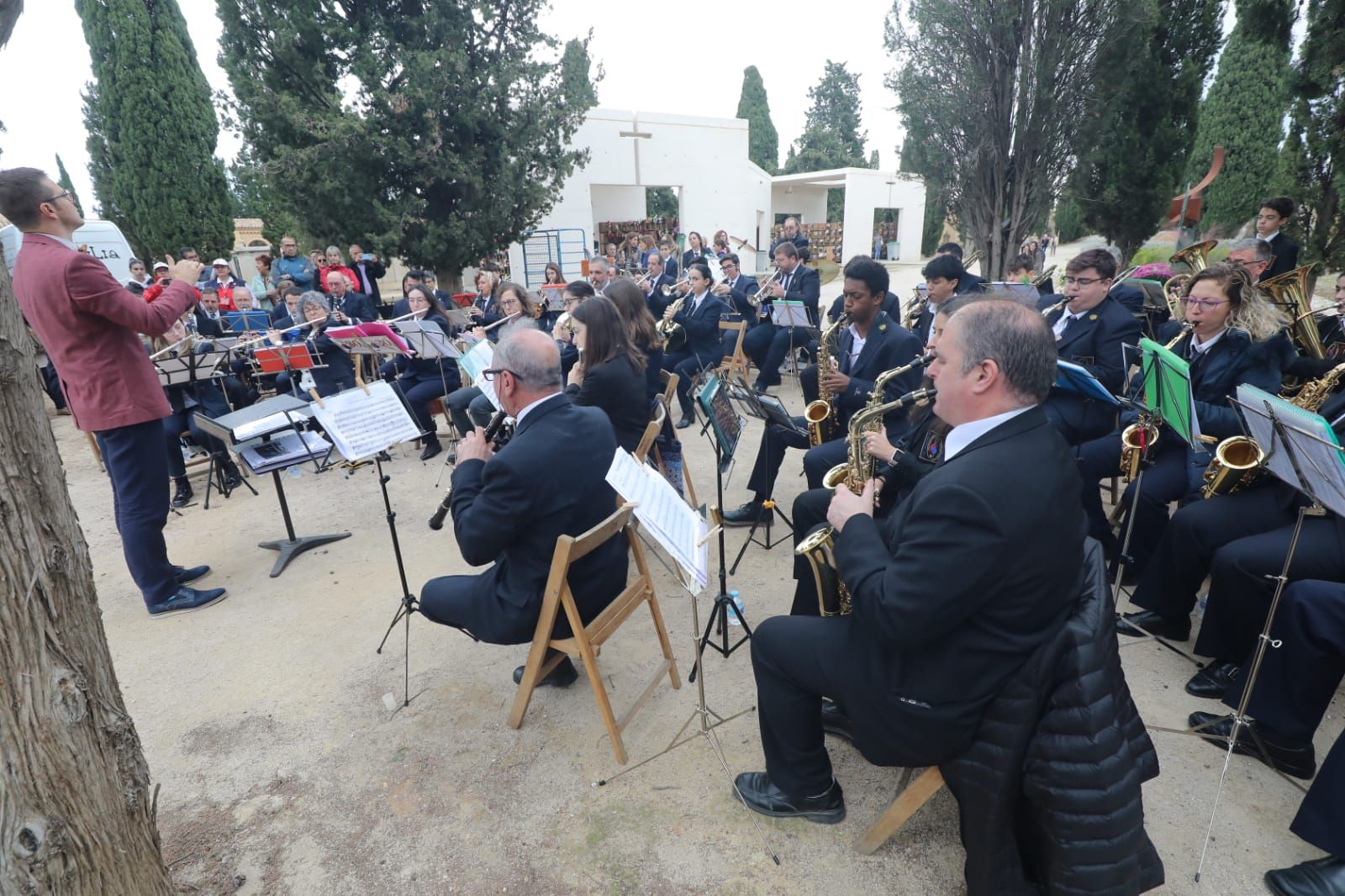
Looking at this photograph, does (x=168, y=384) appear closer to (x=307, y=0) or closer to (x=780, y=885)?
(x=780, y=885)

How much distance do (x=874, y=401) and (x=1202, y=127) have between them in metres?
20.0

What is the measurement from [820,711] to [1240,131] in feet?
71.2

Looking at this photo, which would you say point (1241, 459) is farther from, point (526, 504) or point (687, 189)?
point (687, 189)

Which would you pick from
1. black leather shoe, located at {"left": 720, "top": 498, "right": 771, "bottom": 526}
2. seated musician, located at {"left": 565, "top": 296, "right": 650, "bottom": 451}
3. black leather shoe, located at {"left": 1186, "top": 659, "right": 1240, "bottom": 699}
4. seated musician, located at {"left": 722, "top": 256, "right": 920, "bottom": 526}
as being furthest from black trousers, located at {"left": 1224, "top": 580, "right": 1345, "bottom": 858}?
seated musician, located at {"left": 565, "top": 296, "right": 650, "bottom": 451}

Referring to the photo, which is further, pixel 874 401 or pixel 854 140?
pixel 854 140

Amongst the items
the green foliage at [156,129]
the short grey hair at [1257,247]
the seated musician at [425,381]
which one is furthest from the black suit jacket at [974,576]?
the green foliage at [156,129]

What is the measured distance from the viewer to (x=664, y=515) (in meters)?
2.34

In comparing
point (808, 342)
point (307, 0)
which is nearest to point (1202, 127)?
point (808, 342)

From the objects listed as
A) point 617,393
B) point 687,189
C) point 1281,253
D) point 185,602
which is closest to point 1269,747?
point 617,393

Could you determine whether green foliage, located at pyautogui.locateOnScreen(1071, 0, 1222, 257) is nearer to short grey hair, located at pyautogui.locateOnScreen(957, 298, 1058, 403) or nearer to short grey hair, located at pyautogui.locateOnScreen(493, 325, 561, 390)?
short grey hair, located at pyautogui.locateOnScreen(957, 298, 1058, 403)

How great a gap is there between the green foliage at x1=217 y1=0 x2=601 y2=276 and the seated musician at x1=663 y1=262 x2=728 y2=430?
721 centimetres

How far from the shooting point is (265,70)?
12.0 m

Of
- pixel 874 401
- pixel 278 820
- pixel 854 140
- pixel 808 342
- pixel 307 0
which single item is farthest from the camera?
pixel 854 140

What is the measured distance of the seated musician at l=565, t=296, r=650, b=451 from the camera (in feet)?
13.5
